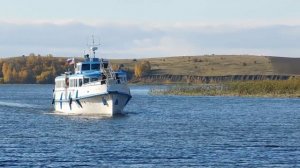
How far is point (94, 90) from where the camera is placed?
87.7 meters

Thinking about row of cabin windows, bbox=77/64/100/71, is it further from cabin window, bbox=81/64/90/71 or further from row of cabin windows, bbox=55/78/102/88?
row of cabin windows, bbox=55/78/102/88

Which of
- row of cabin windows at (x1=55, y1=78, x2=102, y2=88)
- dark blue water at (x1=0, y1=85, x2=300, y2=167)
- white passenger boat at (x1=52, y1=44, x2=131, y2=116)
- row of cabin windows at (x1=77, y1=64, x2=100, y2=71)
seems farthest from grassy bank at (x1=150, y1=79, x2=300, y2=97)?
row of cabin windows at (x1=77, y1=64, x2=100, y2=71)

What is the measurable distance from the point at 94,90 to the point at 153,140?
2480cm

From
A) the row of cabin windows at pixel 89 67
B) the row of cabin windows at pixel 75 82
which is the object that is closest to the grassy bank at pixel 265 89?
the row of cabin windows at pixel 75 82

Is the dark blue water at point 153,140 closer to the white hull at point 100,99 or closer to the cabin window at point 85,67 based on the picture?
the white hull at point 100,99

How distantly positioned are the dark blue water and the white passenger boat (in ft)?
5.71

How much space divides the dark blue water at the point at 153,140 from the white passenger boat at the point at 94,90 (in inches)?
68.5

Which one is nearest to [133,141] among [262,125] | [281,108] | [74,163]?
[74,163]

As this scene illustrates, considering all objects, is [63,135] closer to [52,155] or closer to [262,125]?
[52,155]

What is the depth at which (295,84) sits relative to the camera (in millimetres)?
144875

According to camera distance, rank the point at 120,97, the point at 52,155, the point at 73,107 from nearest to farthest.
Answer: the point at 52,155 < the point at 120,97 < the point at 73,107

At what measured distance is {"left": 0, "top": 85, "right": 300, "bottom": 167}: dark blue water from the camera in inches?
2029

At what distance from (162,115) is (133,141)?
33.6 meters

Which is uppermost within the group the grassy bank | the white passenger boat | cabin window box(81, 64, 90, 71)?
cabin window box(81, 64, 90, 71)
